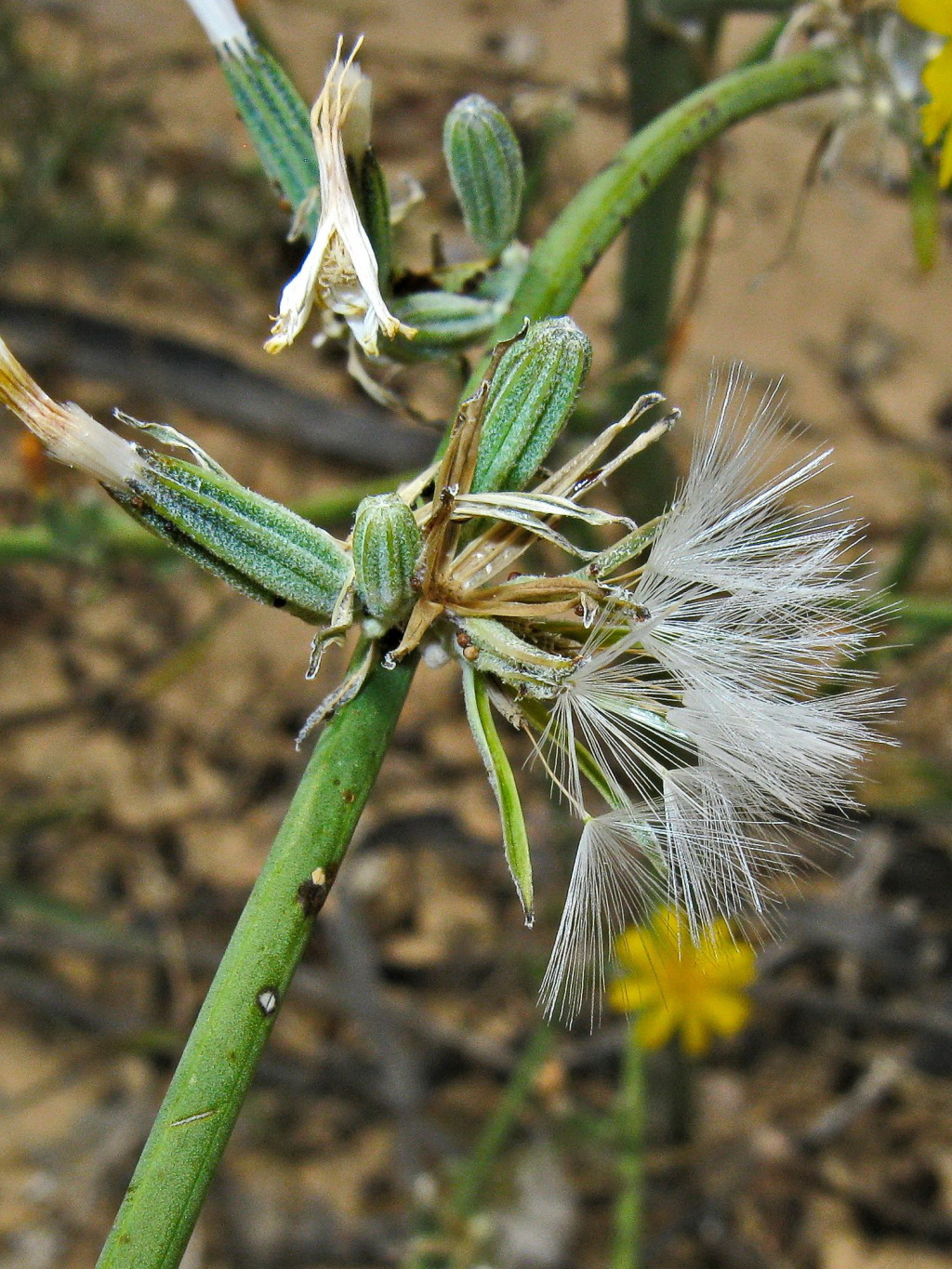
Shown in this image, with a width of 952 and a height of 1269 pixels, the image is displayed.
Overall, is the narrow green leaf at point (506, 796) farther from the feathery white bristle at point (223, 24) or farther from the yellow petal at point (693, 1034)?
the yellow petal at point (693, 1034)

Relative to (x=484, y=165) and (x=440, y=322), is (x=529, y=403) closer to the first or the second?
(x=440, y=322)

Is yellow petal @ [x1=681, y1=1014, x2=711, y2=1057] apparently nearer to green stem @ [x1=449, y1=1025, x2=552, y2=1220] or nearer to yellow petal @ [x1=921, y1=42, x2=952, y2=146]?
green stem @ [x1=449, y1=1025, x2=552, y2=1220]

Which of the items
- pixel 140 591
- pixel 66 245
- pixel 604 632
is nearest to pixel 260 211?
pixel 66 245

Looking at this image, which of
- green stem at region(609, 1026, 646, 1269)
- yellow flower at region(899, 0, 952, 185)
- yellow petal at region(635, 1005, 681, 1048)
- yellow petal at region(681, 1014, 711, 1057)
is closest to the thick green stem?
yellow flower at region(899, 0, 952, 185)

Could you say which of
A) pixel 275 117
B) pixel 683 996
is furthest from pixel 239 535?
pixel 683 996

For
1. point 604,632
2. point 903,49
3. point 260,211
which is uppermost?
point 260,211

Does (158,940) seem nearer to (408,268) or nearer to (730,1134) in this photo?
(730,1134)

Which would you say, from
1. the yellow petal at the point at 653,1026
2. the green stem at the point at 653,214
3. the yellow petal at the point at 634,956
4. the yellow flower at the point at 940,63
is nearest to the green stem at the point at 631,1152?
the yellow petal at the point at 653,1026
